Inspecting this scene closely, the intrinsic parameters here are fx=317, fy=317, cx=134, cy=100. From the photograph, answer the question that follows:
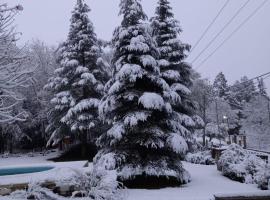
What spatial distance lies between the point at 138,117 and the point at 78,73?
42.8 feet

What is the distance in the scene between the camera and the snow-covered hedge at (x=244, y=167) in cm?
1154

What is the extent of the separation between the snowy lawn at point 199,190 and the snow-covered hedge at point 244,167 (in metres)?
0.34

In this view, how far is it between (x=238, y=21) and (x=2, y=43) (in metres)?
13.8

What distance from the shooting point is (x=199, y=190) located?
1112cm

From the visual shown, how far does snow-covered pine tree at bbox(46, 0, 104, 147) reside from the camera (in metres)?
23.2

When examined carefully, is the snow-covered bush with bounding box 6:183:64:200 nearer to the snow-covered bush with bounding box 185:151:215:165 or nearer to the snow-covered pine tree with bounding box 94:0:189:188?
the snow-covered pine tree with bounding box 94:0:189:188

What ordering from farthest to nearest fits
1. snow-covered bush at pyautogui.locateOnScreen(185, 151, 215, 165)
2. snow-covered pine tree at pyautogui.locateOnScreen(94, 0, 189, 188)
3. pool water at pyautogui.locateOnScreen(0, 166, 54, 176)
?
snow-covered bush at pyautogui.locateOnScreen(185, 151, 215, 165) < pool water at pyautogui.locateOnScreen(0, 166, 54, 176) < snow-covered pine tree at pyautogui.locateOnScreen(94, 0, 189, 188)

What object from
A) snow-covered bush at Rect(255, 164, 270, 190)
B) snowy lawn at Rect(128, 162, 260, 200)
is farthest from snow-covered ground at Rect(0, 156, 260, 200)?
snow-covered bush at Rect(255, 164, 270, 190)

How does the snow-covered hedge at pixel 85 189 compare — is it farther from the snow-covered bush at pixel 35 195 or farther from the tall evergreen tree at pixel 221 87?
the tall evergreen tree at pixel 221 87

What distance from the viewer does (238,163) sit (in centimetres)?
1445

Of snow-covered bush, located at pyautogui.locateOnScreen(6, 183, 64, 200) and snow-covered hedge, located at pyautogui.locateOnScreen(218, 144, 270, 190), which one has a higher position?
snow-covered hedge, located at pyautogui.locateOnScreen(218, 144, 270, 190)

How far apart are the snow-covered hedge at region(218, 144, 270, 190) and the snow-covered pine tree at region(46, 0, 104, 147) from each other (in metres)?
10.4

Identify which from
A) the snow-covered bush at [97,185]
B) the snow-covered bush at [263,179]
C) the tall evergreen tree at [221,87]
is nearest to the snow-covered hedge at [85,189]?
the snow-covered bush at [97,185]

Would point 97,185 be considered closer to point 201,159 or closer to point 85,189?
point 85,189
